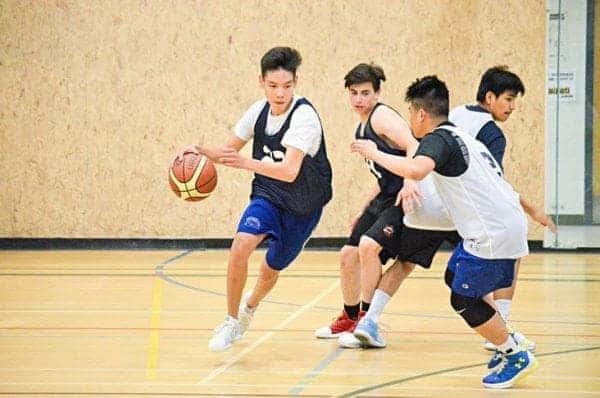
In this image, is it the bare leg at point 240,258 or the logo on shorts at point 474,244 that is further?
the bare leg at point 240,258

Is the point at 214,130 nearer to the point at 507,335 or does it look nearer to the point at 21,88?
the point at 21,88

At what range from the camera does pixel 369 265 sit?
695cm

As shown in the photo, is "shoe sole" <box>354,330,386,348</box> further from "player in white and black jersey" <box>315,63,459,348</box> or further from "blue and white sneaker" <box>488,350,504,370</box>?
"blue and white sneaker" <box>488,350,504,370</box>

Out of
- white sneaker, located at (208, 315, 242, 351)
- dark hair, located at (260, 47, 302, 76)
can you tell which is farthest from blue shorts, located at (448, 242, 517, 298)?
dark hair, located at (260, 47, 302, 76)

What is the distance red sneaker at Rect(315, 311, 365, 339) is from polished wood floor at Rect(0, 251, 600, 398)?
0.10 metres

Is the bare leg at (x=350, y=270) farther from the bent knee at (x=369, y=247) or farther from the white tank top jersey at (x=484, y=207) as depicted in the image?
the white tank top jersey at (x=484, y=207)

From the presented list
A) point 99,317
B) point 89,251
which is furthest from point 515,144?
point 99,317

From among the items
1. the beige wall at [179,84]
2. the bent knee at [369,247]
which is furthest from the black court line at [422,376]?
the beige wall at [179,84]

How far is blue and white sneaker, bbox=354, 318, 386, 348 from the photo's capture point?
6758 millimetres

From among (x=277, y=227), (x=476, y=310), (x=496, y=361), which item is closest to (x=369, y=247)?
(x=277, y=227)

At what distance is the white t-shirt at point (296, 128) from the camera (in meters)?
6.49

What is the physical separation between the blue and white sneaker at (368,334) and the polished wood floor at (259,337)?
8cm

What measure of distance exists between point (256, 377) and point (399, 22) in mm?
7189

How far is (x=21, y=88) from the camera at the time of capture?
1268cm
